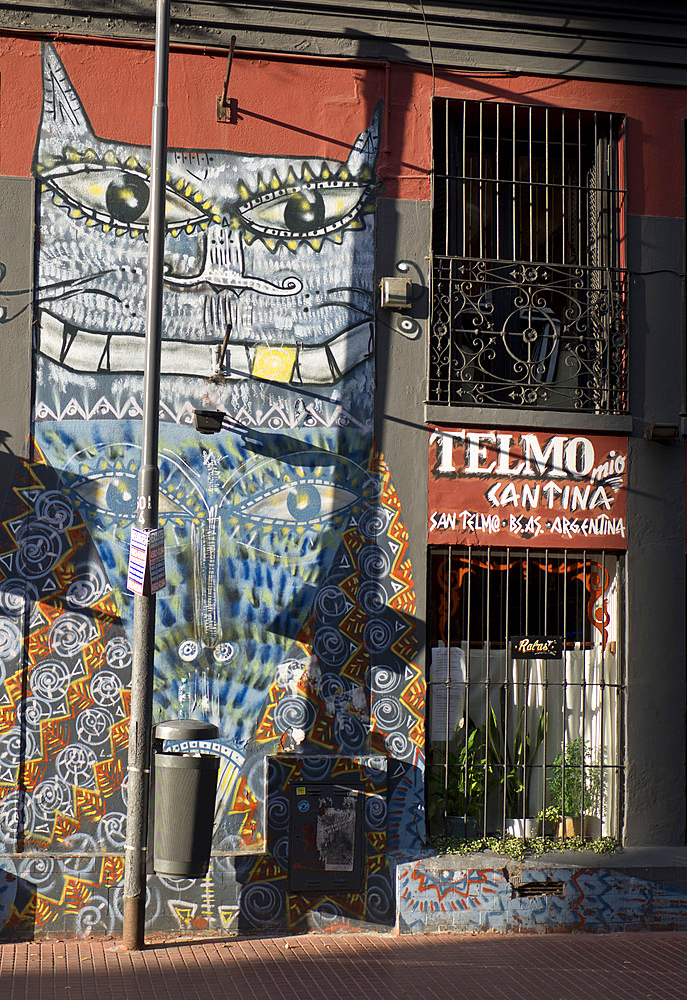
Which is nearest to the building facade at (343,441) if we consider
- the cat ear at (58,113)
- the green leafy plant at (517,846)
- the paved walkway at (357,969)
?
the cat ear at (58,113)

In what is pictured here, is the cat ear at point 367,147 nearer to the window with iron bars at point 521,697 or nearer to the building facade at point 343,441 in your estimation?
the building facade at point 343,441

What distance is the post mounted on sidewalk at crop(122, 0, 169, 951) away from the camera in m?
7.29

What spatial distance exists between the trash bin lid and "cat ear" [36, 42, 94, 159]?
444 centimetres

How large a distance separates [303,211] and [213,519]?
8.48 feet

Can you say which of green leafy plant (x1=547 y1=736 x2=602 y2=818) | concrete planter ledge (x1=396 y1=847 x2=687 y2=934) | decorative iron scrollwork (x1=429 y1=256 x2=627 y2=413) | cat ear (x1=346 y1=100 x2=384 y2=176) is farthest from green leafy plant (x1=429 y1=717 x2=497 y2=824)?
cat ear (x1=346 y1=100 x2=384 y2=176)

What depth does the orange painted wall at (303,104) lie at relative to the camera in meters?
8.18

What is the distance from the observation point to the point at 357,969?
7184 millimetres

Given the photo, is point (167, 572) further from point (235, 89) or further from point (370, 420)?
point (235, 89)

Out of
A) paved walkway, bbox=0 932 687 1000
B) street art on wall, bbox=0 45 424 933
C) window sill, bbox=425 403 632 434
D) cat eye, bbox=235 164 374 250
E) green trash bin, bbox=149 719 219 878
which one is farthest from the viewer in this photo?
window sill, bbox=425 403 632 434

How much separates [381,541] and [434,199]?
2.94m

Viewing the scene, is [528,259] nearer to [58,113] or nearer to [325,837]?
[58,113]

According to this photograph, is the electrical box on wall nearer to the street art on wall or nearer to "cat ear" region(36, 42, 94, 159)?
the street art on wall

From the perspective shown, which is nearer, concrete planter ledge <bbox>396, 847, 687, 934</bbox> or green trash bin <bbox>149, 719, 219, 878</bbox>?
green trash bin <bbox>149, 719, 219, 878</bbox>

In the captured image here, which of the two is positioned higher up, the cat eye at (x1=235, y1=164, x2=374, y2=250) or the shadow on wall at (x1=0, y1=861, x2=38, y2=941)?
the cat eye at (x1=235, y1=164, x2=374, y2=250)
